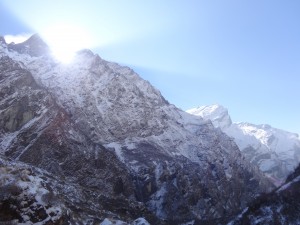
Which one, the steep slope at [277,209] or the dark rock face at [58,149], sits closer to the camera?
the steep slope at [277,209]

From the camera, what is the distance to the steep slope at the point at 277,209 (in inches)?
3765

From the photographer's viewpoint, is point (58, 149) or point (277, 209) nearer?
point (277, 209)

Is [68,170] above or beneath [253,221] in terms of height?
beneath

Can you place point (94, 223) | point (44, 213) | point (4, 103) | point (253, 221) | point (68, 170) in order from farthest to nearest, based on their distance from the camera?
point (4, 103), point (68, 170), point (94, 223), point (253, 221), point (44, 213)

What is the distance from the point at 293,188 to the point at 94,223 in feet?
173

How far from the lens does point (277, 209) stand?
328ft

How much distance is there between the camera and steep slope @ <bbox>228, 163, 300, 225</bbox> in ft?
314

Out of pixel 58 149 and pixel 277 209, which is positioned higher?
pixel 277 209

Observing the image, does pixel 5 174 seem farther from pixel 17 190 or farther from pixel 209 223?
pixel 209 223

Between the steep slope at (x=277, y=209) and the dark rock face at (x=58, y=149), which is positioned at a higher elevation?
the steep slope at (x=277, y=209)

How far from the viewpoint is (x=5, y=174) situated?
6162cm

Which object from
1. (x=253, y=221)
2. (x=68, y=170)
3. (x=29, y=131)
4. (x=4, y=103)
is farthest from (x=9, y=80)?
(x=253, y=221)

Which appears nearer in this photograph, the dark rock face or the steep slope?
the steep slope

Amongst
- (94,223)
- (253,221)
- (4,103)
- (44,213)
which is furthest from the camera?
(4,103)
